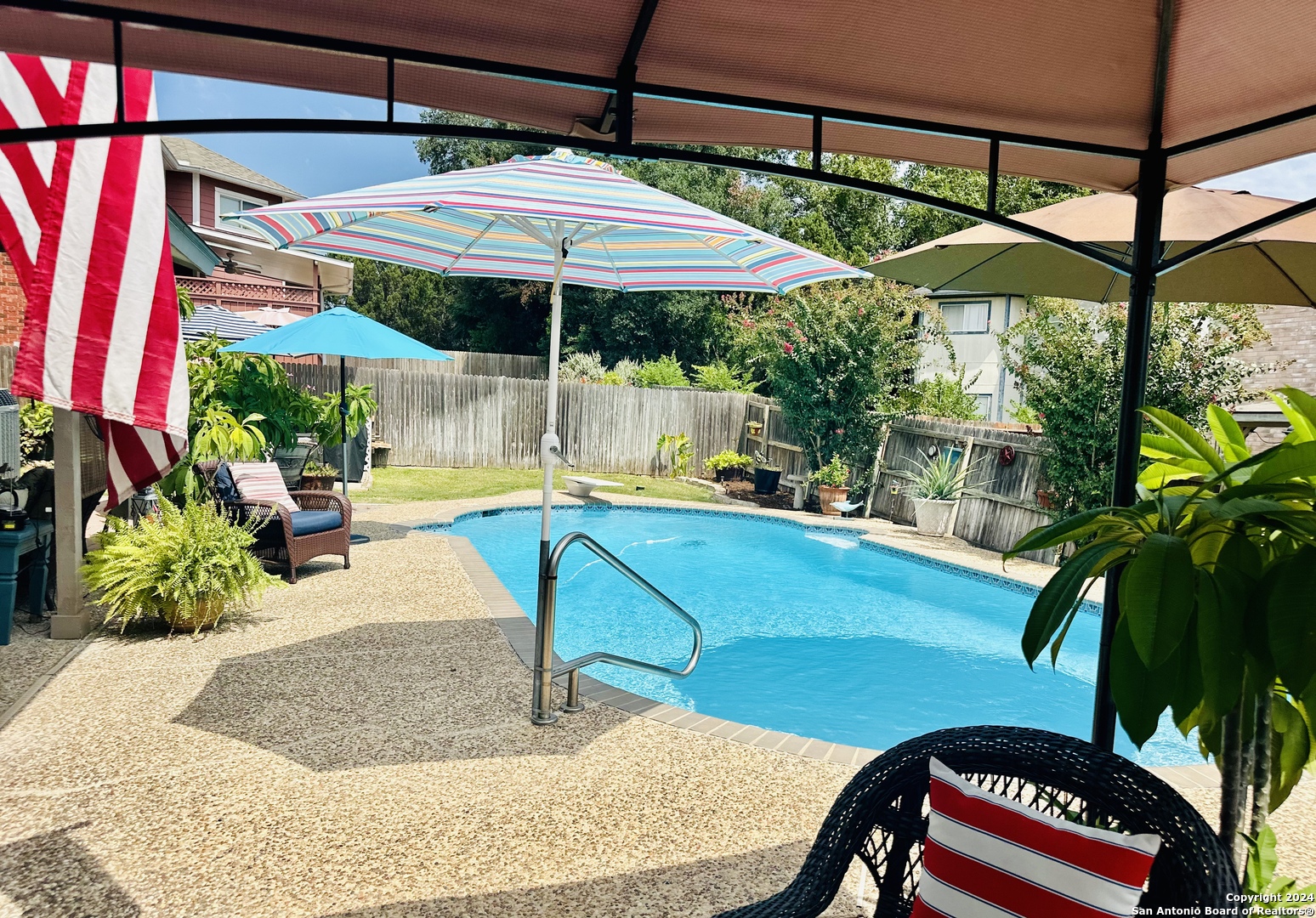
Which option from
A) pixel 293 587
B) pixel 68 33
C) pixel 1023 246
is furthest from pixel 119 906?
pixel 1023 246

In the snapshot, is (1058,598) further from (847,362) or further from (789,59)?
(847,362)

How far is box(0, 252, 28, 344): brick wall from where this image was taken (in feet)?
27.2

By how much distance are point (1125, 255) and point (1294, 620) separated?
2.75m

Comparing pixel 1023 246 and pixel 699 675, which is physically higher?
pixel 1023 246

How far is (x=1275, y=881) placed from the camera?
1.95 meters

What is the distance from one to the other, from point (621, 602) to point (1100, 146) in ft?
20.7

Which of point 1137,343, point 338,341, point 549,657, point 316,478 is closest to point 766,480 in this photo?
point 316,478

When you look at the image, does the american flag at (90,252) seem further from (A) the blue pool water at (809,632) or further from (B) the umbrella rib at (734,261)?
(A) the blue pool water at (809,632)

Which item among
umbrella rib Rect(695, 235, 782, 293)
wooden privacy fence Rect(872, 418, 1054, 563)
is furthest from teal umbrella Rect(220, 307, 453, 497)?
wooden privacy fence Rect(872, 418, 1054, 563)

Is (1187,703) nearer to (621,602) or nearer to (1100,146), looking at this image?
Result: (1100,146)

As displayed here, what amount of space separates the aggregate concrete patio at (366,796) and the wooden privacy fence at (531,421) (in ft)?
32.8

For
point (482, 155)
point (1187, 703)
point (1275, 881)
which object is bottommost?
point (1275, 881)

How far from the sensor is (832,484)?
12297mm

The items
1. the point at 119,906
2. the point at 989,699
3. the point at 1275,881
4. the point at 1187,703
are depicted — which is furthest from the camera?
the point at 989,699
